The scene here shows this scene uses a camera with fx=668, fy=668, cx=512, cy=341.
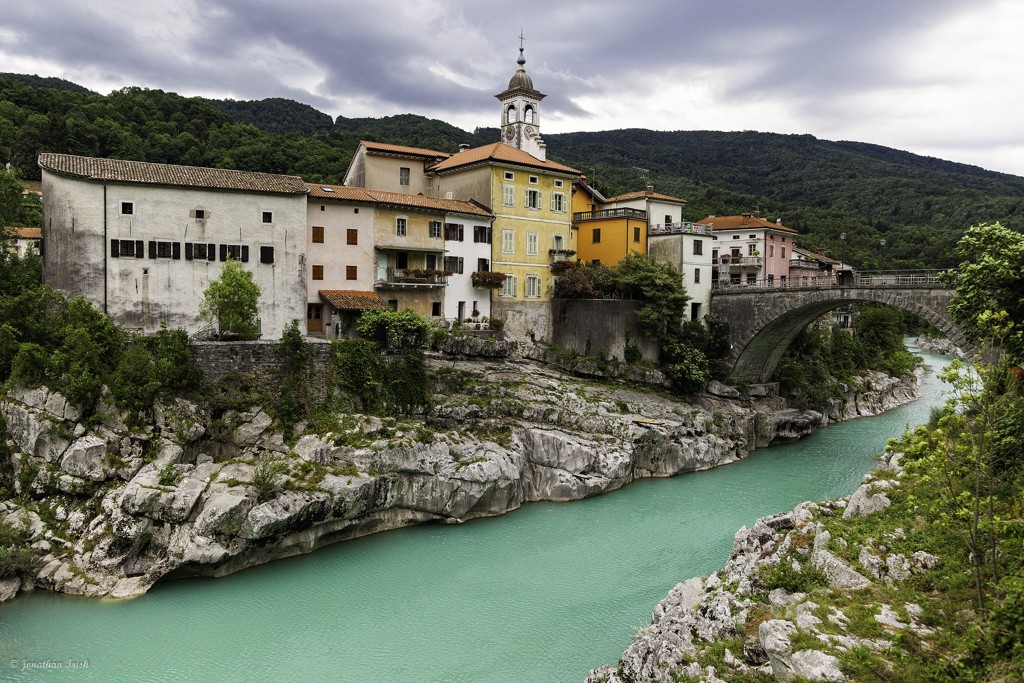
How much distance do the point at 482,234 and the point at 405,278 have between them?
18.5 ft

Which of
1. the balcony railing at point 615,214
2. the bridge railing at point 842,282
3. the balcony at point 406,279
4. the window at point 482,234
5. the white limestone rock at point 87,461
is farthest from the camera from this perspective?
the balcony railing at point 615,214

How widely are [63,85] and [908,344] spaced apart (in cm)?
11432

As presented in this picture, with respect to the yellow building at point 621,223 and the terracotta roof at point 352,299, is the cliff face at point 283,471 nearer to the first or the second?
the terracotta roof at point 352,299

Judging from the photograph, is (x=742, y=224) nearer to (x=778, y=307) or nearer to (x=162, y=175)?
(x=778, y=307)

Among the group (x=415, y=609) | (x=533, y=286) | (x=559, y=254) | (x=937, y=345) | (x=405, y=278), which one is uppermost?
(x=559, y=254)

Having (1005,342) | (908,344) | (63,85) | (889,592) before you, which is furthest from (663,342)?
(63,85)

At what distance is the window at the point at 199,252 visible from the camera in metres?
28.8

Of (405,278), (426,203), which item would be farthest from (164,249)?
(426,203)

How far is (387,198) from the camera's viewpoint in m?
33.9

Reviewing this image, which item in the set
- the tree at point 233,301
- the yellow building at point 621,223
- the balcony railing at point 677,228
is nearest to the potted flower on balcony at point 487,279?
the yellow building at point 621,223

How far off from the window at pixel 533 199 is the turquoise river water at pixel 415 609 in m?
18.5

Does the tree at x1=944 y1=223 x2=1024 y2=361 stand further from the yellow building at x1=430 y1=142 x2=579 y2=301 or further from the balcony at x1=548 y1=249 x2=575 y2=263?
the balcony at x1=548 y1=249 x2=575 y2=263

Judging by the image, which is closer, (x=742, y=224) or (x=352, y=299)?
(x=352, y=299)

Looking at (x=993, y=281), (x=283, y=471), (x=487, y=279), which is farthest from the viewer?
(x=487, y=279)
